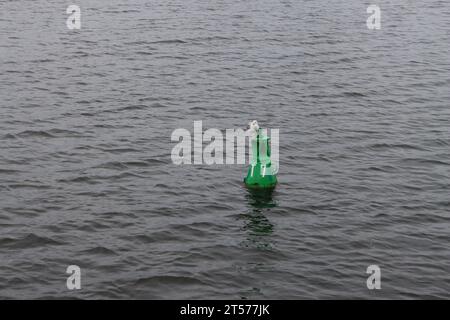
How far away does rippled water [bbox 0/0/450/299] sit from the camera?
15.9 metres

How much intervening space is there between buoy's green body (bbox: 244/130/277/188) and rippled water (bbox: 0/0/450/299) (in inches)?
20.1

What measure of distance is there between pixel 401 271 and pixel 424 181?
18.6 ft

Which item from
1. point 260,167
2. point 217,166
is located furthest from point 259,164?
point 217,166

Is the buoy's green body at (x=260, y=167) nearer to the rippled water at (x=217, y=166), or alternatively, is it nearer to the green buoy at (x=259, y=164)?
the green buoy at (x=259, y=164)

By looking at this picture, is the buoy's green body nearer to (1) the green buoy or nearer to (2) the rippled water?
(1) the green buoy

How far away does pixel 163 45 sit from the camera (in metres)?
35.1

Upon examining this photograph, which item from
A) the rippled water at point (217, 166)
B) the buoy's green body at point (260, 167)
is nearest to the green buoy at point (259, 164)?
the buoy's green body at point (260, 167)

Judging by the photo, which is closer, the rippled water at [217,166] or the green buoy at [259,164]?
the rippled water at [217,166]

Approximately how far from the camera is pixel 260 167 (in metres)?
19.8

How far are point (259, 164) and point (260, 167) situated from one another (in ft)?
0.36

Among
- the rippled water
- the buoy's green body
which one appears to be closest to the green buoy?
the buoy's green body

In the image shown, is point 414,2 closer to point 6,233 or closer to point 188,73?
point 188,73

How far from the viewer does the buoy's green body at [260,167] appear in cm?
1961

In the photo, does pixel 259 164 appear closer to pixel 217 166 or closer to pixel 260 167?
pixel 260 167
